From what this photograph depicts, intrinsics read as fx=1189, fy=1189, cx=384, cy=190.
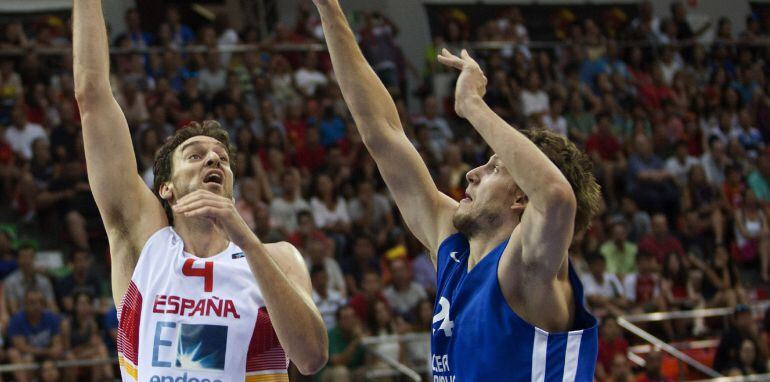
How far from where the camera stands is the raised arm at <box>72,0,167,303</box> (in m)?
5.14

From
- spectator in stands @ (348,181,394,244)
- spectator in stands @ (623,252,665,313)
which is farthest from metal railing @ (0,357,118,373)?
spectator in stands @ (623,252,665,313)

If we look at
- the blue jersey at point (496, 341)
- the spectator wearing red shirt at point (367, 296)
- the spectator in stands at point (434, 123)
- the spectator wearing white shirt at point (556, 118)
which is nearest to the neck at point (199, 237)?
the blue jersey at point (496, 341)

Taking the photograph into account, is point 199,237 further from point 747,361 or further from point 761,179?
point 761,179

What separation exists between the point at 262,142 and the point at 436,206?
9.21m

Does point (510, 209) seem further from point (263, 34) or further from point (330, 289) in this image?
point (263, 34)

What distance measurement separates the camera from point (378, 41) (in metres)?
17.1

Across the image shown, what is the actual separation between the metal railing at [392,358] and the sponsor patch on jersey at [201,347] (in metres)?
6.49

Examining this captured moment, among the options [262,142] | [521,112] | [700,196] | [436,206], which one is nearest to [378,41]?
[521,112]

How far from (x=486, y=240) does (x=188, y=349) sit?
1.33 metres

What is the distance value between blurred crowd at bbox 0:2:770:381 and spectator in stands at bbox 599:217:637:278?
3 centimetres

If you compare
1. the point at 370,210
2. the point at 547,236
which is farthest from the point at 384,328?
the point at 547,236

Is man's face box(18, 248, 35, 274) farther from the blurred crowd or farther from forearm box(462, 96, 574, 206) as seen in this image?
forearm box(462, 96, 574, 206)

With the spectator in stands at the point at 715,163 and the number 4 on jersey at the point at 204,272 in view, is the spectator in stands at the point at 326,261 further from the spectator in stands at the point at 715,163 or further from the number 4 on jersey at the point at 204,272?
the number 4 on jersey at the point at 204,272

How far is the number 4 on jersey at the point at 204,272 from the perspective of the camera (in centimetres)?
511
